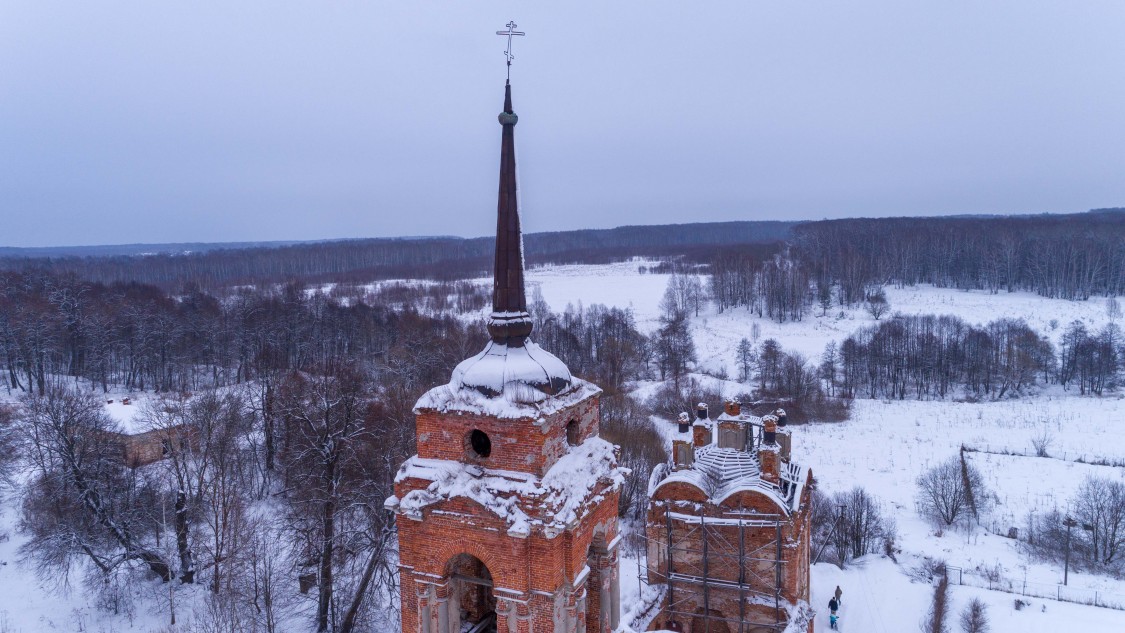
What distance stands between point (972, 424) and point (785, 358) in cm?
1398

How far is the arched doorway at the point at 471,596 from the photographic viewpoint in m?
7.52

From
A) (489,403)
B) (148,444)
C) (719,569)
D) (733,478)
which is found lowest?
(148,444)

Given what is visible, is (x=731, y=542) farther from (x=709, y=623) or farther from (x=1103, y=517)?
(x=1103, y=517)

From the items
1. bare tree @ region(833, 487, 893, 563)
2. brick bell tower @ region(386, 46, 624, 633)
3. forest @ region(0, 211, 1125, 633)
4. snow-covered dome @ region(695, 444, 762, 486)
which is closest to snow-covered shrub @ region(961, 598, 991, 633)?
bare tree @ region(833, 487, 893, 563)

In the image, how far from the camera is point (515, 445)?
6.67 meters

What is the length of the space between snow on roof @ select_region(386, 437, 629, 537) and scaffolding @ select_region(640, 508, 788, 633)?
354 inches

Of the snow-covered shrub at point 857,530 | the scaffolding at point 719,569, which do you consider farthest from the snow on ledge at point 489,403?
the snow-covered shrub at point 857,530

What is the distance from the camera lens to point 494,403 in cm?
666

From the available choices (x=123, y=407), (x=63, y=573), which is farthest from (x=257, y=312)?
(x=63, y=573)

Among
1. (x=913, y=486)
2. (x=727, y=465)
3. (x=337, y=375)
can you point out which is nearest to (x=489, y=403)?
(x=727, y=465)

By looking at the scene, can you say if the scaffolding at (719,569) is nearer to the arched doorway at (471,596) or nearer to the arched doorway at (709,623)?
the arched doorway at (709,623)

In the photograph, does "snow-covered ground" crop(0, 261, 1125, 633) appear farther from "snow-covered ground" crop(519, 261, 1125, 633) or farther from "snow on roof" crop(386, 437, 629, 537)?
"snow on roof" crop(386, 437, 629, 537)

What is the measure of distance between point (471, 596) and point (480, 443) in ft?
8.61

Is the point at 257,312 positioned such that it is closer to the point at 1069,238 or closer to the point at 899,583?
the point at 899,583
